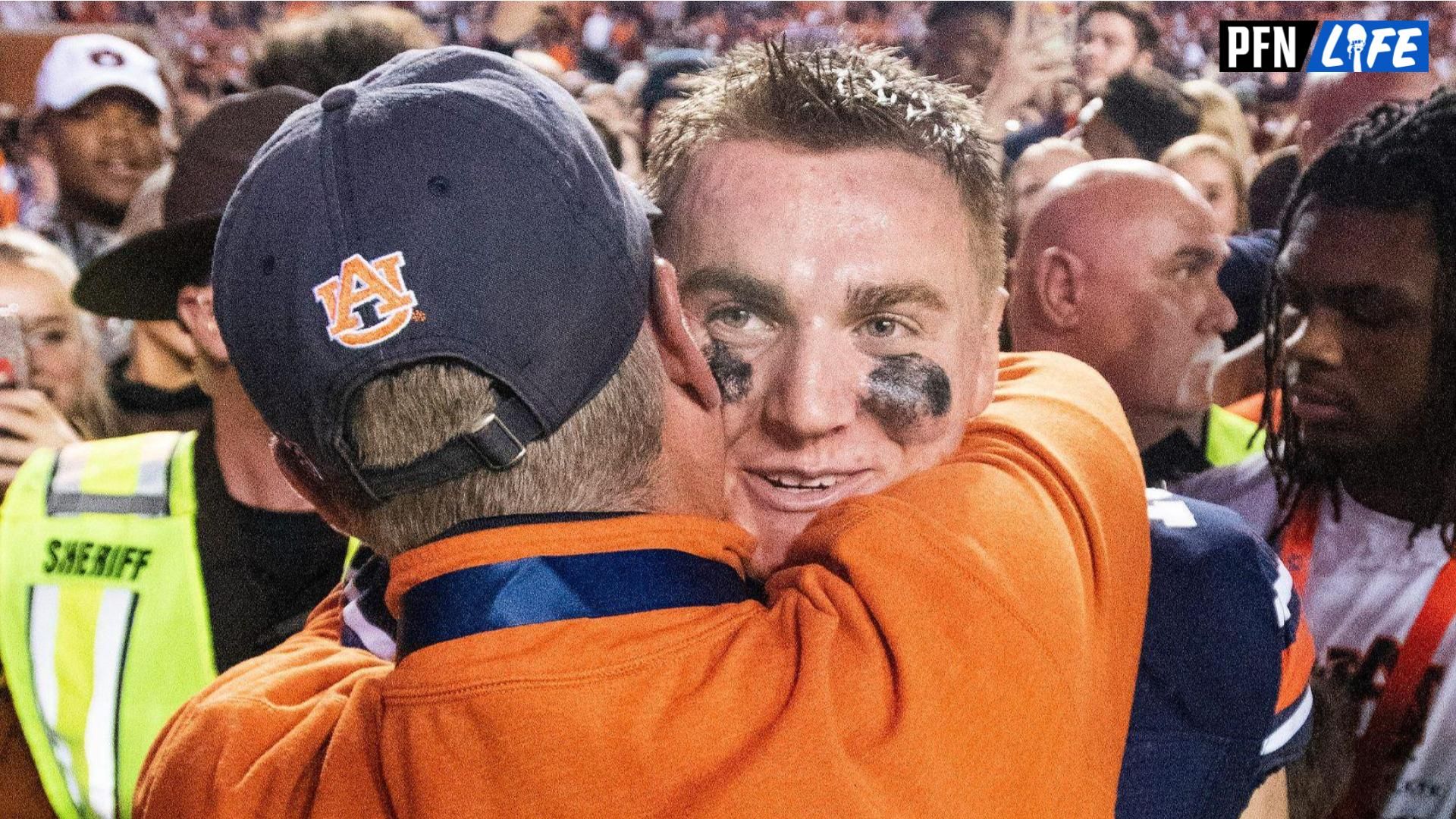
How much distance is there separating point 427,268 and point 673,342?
0.25m

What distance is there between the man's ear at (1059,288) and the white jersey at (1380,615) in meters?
0.58

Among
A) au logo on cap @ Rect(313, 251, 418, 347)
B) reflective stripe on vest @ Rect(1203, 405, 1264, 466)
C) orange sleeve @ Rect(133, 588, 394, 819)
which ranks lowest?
reflective stripe on vest @ Rect(1203, 405, 1264, 466)

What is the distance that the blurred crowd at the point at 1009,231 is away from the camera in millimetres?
2064

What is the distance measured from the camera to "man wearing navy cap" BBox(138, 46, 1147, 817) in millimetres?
994

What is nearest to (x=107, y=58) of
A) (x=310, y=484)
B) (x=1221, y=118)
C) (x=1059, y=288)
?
(x=1059, y=288)

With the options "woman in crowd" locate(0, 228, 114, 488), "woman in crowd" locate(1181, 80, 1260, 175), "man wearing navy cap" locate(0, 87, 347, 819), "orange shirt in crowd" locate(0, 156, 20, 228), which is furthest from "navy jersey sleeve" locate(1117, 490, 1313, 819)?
"orange shirt in crowd" locate(0, 156, 20, 228)

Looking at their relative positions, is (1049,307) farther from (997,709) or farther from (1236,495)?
(997,709)

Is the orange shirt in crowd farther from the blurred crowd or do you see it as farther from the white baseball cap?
the white baseball cap

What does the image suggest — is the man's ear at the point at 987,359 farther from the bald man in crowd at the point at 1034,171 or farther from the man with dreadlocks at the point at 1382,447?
the bald man in crowd at the point at 1034,171

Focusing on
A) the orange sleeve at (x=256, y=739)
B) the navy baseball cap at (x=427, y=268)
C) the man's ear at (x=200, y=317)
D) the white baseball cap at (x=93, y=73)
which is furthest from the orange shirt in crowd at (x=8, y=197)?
the navy baseball cap at (x=427, y=268)

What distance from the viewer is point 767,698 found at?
1.02m

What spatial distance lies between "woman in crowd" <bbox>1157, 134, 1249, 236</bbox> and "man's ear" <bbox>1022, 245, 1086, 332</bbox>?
1.36 m

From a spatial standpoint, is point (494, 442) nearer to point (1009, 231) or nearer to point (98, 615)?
point (98, 615)

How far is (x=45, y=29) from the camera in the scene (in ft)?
18.6
